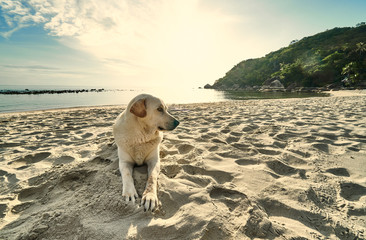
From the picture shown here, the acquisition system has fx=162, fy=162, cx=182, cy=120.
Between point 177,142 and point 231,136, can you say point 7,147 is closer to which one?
point 177,142

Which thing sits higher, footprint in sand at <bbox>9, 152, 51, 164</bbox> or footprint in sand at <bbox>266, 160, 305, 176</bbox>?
footprint in sand at <bbox>266, 160, 305, 176</bbox>

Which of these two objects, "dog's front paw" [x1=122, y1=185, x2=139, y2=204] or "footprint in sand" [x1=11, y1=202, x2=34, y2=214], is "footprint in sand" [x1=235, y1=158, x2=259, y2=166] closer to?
"dog's front paw" [x1=122, y1=185, x2=139, y2=204]

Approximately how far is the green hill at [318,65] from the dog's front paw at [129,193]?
1679 inches

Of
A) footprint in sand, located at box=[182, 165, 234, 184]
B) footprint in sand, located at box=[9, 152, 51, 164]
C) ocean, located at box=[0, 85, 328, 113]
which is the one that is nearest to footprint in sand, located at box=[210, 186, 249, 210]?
footprint in sand, located at box=[182, 165, 234, 184]

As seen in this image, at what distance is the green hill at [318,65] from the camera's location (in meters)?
36.4

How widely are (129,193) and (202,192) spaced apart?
88 cm

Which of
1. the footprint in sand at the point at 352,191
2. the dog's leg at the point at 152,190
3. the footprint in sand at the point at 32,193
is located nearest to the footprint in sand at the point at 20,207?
the footprint in sand at the point at 32,193

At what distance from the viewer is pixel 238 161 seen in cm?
290

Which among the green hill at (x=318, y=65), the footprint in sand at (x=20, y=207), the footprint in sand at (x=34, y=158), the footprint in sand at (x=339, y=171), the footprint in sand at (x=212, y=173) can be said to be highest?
the green hill at (x=318, y=65)

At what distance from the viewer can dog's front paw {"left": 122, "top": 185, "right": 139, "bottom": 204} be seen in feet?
6.16

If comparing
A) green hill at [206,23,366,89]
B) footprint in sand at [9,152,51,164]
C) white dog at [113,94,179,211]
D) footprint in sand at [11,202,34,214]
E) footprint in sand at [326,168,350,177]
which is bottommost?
footprint in sand at [11,202,34,214]

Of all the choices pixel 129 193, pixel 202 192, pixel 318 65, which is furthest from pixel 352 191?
pixel 318 65

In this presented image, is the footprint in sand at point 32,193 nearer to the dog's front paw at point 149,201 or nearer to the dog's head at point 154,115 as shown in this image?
the dog's front paw at point 149,201

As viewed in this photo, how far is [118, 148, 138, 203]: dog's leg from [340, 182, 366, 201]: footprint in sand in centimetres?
250
